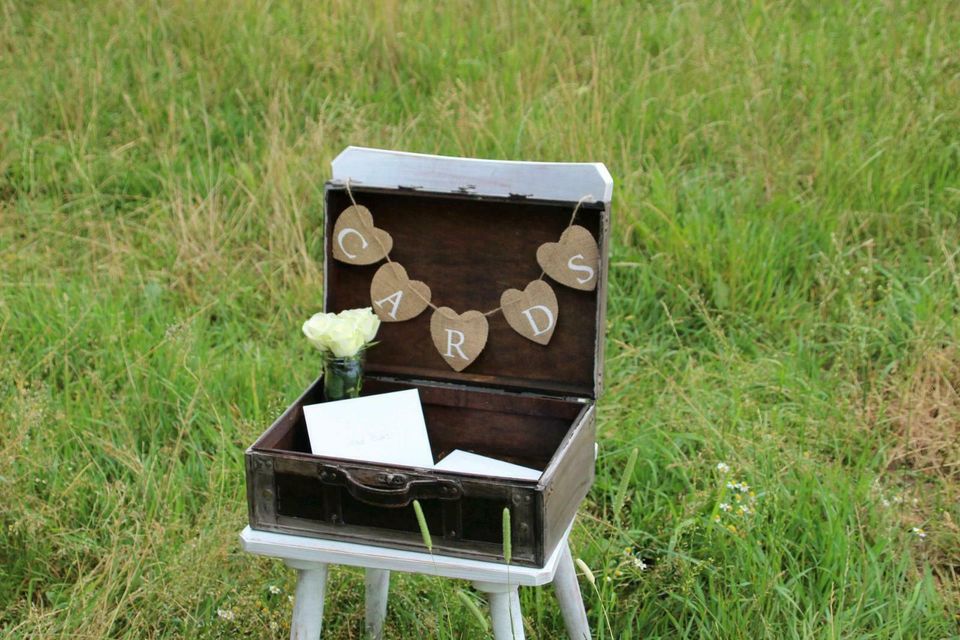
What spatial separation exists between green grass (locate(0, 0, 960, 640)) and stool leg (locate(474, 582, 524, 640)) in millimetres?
290

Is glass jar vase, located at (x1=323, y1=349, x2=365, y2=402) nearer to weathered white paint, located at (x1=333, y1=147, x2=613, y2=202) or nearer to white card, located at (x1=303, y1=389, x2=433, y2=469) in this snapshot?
white card, located at (x1=303, y1=389, x2=433, y2=469)

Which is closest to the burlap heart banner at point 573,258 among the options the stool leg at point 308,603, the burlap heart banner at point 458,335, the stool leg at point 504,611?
the burlap heart banner at point 458,335

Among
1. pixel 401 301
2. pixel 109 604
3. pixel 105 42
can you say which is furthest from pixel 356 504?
pixel 105 42

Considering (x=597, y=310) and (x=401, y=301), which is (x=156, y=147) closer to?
(x=401, y=301)

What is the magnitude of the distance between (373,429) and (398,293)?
33 centimetres

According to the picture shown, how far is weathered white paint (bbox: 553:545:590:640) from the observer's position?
2.59 m

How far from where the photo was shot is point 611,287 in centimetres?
412

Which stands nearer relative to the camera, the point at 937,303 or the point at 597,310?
the point at 597,310

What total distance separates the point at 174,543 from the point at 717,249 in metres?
2.09

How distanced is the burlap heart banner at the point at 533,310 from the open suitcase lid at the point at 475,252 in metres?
0.02

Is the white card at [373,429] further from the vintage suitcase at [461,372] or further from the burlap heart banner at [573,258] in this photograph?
the burlap heart banner at [573,258]

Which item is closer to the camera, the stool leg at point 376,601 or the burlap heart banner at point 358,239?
the burlap heart banner at point 358,239

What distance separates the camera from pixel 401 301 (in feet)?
8.53

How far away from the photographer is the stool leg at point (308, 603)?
2281mm
